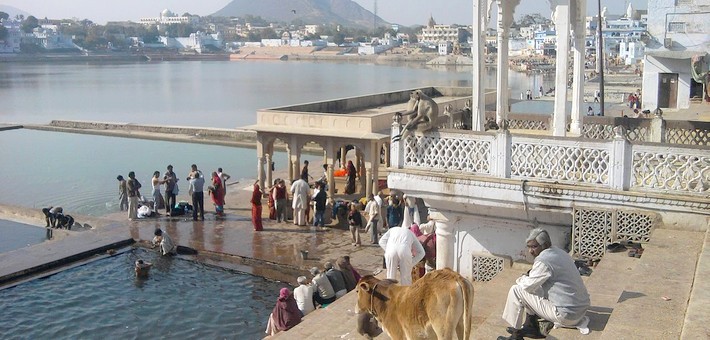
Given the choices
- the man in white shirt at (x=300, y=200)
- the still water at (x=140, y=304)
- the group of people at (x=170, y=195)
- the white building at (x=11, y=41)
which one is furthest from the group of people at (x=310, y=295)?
the white building at (x=11, y=41)

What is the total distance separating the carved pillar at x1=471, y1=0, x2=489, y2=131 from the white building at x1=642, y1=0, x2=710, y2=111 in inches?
519

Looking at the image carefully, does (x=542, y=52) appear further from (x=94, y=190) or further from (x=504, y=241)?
(x=504, y=241)

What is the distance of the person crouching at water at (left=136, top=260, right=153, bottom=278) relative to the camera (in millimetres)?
12914

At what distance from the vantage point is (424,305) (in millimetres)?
5570

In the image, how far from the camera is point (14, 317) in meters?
11.1

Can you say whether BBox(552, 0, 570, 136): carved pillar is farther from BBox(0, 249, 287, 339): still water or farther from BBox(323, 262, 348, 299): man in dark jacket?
BBox(0, 249, 287, 339): still water

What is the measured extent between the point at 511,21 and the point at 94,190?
16.8 m

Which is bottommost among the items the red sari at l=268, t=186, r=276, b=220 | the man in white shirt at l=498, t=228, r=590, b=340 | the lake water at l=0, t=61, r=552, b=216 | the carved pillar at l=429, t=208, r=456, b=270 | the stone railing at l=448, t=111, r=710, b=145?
the lake water at l=0, t=61, r=552, b=216

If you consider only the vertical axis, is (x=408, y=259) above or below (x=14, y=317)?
above

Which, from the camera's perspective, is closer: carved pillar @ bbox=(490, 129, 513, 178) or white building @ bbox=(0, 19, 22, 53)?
carved pillar @ bbox=(490, 129, 513, 178)

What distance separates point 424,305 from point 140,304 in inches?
289

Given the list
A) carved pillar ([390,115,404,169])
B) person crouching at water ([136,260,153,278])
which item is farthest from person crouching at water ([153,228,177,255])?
carved pillar ([390,115,404,169])

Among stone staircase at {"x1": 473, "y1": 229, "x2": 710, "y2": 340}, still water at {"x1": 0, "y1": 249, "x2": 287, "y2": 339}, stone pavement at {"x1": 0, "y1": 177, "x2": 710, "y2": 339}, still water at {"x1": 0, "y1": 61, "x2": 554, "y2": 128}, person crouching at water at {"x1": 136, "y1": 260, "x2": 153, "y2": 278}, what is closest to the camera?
stone staircase at {"x1": 473, "y1": 229, "x2": 710, "y2": 340}

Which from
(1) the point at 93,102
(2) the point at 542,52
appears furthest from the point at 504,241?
(2) the point at 542,52
